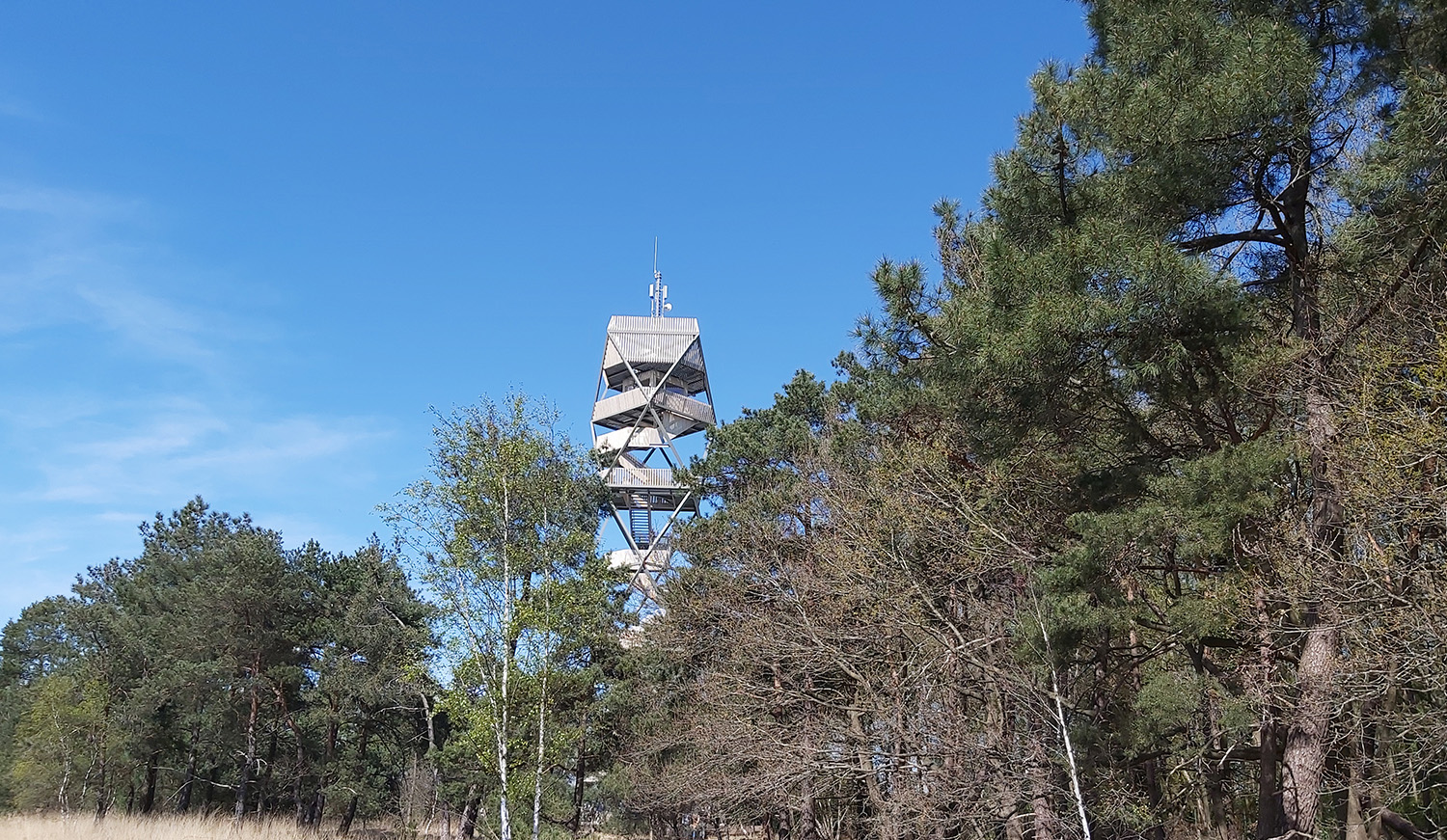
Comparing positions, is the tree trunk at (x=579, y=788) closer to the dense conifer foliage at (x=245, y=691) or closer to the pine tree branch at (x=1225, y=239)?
the dense conifer foliage at (x=245, y=691)

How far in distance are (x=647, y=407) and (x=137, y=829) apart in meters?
20.4

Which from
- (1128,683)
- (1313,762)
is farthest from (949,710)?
(1313,762)

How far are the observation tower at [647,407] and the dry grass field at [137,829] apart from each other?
14739 millimetres

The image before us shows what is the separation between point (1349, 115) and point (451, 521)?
13645 mm

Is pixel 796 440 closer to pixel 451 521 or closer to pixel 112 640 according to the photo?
pixel 451 521

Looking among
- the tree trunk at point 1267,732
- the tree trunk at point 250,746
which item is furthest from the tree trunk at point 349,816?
the tree trunk at point 1267,732

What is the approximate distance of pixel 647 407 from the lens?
3422cm

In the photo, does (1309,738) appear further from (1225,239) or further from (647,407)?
(647,407)

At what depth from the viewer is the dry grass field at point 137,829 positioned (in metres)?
16.1

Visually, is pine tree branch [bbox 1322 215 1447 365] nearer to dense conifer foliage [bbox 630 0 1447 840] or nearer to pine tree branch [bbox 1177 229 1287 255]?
dense conifer foliage [bbox 630 0 1447 840]

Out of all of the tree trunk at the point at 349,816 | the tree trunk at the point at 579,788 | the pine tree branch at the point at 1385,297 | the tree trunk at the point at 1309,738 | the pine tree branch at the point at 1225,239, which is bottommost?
the tree trunk at the point at 349,816

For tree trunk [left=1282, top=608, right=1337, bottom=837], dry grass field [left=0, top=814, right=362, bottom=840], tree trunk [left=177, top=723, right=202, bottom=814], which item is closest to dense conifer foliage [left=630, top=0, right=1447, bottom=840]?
tree trunk [left=1282, top=608, right=1337, bottom=837]

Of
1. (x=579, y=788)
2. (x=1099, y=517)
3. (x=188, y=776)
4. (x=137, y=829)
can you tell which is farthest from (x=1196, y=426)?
(x=188, y=776)

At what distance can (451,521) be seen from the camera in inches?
648
